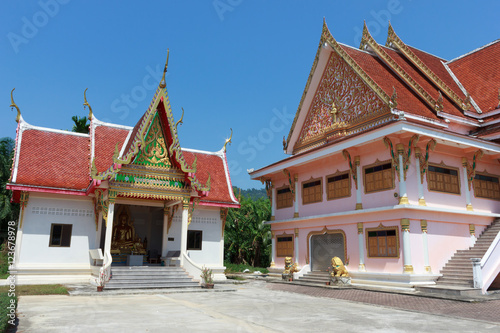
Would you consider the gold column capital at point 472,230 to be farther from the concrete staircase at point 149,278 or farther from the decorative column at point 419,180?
the concrete staircase at point 149,278

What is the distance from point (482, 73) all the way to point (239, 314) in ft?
50.9

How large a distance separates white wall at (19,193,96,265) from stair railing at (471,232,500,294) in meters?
11.6

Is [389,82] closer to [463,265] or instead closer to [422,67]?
[422,67]

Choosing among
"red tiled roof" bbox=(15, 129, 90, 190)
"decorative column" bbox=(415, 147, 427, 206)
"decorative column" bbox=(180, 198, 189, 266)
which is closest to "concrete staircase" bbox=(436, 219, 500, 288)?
"decorative column" bbox=(415, 147, 427, 206)

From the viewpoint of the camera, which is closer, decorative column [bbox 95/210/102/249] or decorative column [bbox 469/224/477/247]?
decorative column [bbox 469/224/477/247]

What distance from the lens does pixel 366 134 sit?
A: 12.7 metres

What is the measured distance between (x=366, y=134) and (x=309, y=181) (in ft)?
13.4

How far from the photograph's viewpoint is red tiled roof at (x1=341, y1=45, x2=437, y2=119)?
13844 millimetres

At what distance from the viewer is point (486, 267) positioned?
10.8m

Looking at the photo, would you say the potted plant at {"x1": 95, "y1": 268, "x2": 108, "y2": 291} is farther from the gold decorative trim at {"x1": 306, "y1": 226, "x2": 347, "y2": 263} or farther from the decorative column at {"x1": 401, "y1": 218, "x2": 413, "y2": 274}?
the decorative column at {"x1": 401, "y1": 218, "x2": 413, "y2": 274}

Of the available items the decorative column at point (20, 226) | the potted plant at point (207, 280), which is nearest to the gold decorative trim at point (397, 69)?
the potted plant at point (207, 280)

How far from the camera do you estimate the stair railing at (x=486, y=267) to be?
10.5m

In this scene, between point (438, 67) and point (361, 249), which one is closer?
point (361, 249)

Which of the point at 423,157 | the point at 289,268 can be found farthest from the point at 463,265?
the point at 289,268
